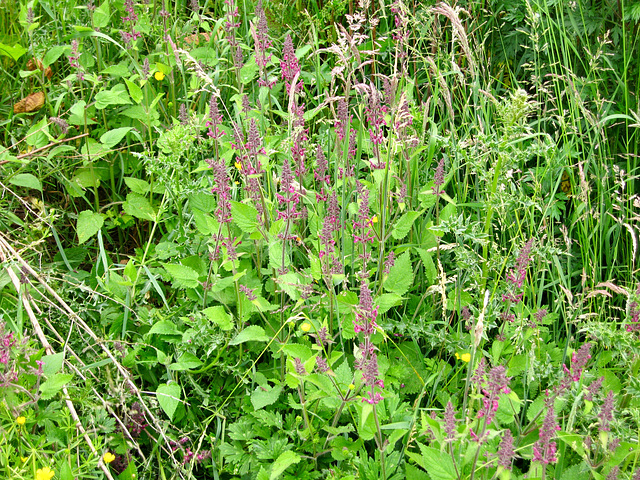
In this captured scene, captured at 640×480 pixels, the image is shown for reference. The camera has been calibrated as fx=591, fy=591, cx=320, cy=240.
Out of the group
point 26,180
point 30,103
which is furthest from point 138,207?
point 30,103

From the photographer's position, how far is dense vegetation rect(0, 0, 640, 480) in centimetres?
186

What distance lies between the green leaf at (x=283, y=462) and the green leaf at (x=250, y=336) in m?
0.40

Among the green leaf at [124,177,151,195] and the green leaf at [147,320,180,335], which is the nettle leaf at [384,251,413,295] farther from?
the green leaf at [124,177,151,195]

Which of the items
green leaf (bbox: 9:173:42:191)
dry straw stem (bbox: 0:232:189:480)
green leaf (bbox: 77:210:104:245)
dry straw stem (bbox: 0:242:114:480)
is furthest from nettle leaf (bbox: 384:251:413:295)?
green leaf (bbox: 9:173:42:191)

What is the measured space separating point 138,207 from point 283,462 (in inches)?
58.1

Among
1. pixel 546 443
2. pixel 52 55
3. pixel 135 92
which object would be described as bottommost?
pixel 546 443

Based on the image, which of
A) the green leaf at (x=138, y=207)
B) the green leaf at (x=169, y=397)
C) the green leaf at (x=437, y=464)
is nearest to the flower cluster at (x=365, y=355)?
the green leaf at (x=437, y=464)

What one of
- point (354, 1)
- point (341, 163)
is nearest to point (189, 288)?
point (341, 163)

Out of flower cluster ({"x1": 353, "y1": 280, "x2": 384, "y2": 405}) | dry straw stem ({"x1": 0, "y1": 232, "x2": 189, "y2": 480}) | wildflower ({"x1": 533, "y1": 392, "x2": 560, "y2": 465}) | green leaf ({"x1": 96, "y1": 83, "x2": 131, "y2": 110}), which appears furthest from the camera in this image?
green leaf ({"x1": 96, "y1": 83, "x2": 131, "y2": 110})

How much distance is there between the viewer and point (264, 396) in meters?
2.06

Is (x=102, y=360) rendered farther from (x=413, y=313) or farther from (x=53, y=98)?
(x=53, y=98)

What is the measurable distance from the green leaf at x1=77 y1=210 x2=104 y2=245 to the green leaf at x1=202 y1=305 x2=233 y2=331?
90 cm

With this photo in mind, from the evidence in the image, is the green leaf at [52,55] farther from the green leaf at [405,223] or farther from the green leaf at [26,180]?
the green leaf at [405,223]

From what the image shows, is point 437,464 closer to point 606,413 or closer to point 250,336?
point 606,413
